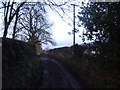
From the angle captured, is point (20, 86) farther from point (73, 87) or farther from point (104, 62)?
point (104, 62)

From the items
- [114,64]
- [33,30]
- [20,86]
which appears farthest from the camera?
[33,30]

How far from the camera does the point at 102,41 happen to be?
1903cm

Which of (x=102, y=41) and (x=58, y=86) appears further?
(x=102, y=41)

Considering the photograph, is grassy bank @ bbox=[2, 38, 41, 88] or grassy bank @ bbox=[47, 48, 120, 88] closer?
grassy bank @ bbox=[2, 38, 41, 88]

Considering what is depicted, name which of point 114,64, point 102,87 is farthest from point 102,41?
point 102,87

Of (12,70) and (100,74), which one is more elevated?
(12,70)

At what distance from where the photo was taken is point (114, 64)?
16.7 meters

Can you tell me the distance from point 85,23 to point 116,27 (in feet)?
11.3

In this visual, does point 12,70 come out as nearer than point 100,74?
Yes

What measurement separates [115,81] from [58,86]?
13.3 ft

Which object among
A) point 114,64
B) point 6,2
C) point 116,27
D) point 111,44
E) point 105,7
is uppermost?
point 6,2

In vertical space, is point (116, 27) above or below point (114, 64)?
above

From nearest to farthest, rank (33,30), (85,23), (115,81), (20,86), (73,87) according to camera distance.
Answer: (20,86) → (73,87) → (115,81) → (85,23) → (33,30)

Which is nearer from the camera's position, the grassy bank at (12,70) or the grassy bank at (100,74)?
the grassy bank at (12,70)
